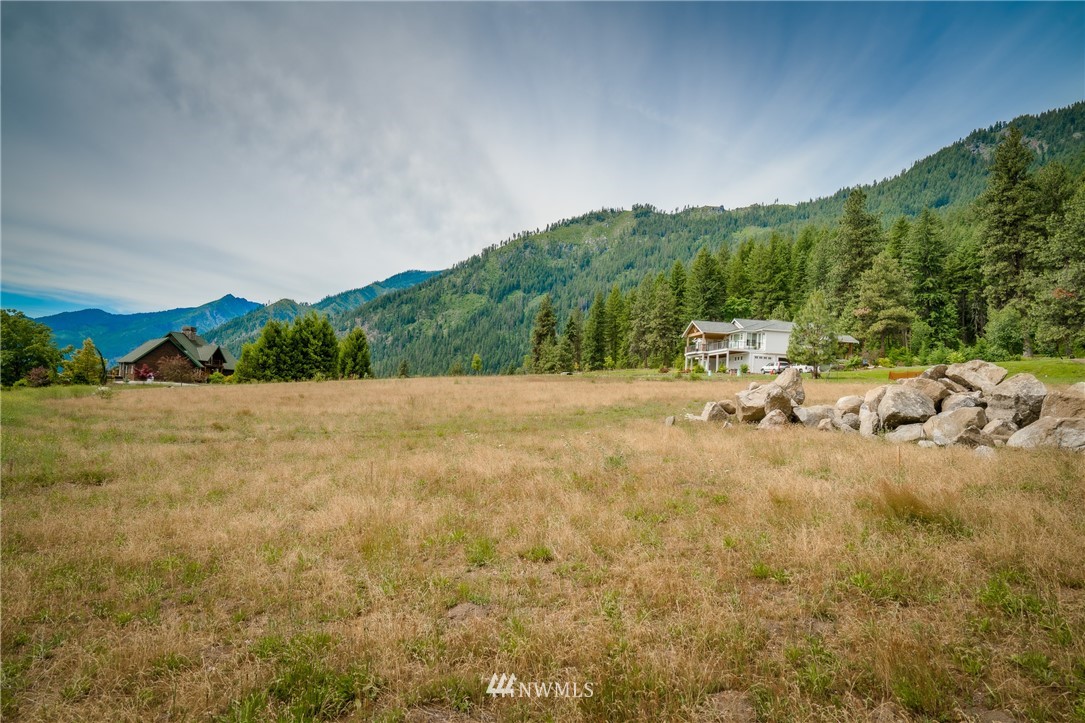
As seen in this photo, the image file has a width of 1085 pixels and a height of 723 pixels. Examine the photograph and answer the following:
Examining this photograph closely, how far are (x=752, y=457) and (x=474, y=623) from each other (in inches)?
364

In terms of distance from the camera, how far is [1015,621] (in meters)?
4.16

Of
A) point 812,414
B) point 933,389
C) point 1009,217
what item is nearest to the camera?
point 933,389

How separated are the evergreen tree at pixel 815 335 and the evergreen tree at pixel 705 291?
119 ft

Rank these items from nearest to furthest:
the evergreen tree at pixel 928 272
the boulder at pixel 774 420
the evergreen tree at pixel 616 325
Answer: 1. the boulder at pixel 774 420
2. the evergreen tree at pixel 928 272
3. the evergreen tree at pixel 616 325

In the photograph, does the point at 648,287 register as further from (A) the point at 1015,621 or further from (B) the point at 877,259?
(A) the point at 1015,621

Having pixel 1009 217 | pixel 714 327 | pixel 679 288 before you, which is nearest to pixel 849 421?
pixel 1009 217

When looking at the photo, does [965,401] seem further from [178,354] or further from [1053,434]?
[178,354]

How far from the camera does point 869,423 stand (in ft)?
45.9

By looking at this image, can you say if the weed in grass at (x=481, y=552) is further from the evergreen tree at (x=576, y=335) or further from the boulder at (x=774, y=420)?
the evergreen tree at (x=576, y=335)

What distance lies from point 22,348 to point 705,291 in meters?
97.8

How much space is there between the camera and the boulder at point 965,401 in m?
13.2

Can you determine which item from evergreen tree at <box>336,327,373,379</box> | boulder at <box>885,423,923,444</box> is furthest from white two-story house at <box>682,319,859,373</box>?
evergreen tree at <box>336,327,373,379</box>

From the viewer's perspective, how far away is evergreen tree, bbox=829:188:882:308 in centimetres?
5922

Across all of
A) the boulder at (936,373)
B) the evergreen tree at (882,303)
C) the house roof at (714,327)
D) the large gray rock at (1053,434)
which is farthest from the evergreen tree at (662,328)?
the large gray rock at (1053,434)
